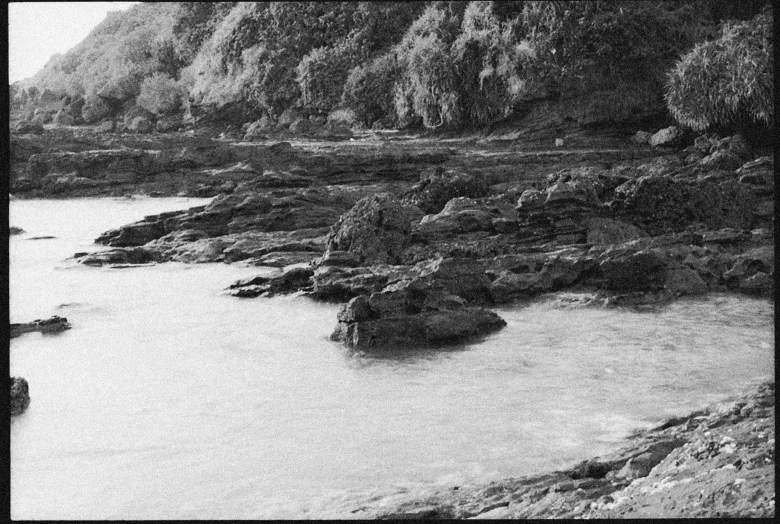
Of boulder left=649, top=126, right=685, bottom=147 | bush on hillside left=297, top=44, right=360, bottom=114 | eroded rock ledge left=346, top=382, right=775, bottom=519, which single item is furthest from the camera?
bush on hillside left=297, top=44, right=360, bottom=114

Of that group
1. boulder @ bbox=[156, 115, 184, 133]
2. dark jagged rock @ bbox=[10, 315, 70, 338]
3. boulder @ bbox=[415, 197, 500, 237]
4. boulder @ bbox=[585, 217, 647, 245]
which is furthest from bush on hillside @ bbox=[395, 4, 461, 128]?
dark jagged rock @ bbox=[10, 315, 70, 338]

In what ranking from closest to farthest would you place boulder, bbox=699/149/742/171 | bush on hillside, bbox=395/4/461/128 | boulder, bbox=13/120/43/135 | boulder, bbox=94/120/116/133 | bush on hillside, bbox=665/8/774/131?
boulder, bbox=699/149/742/171
bush on hillside, bbox=665/8/774/131
bush on hillside, bbox=395/4/461/128
boulder, bbox=13/120/43/135
boulder, bbox=94/120/116/133

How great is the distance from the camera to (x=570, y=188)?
11414mm

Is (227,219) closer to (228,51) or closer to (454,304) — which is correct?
(454,304)

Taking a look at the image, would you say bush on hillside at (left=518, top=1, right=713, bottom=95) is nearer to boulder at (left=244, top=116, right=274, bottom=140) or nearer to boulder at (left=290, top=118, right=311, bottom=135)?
boulder at (left=290, top=118, right=311, bottom=135)

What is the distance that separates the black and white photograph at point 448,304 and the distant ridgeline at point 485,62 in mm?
99

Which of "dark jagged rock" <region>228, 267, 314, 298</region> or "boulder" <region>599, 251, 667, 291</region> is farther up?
"dark jagged rock" <region>228, 267, 314, 298</region>

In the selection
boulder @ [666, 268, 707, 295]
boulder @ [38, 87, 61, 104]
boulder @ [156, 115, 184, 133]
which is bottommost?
boulder @ [666, 268, 707, 295]

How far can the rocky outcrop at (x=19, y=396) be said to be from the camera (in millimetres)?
6504

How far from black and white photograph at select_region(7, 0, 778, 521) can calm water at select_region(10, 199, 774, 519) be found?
0.10ft

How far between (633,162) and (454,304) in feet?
33.3

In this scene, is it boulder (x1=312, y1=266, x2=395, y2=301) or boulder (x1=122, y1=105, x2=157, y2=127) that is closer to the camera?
boulder (x1=312, y1=266, x2=395, y2=301)

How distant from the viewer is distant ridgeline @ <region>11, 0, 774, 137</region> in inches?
757

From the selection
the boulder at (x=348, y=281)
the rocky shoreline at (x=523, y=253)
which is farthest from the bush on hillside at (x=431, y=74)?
the boulder at (x=348, y=281)
